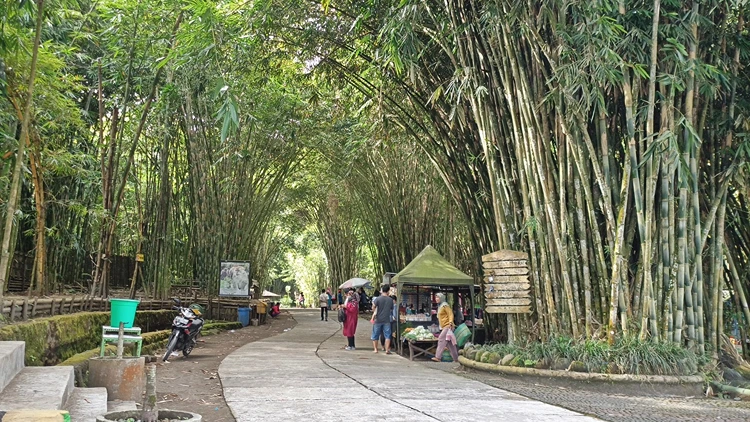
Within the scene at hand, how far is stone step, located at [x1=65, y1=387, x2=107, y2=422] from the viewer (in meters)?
3.10

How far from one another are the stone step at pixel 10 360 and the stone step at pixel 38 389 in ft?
0.11

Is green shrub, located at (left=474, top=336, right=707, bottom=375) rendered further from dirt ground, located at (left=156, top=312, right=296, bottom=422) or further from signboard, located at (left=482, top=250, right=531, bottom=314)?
dirt ground, located at (left=156, top=312, right=296, bottom=422)

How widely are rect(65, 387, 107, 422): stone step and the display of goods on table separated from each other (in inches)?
171

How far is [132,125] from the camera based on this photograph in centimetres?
1062

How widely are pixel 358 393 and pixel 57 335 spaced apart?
264 cm

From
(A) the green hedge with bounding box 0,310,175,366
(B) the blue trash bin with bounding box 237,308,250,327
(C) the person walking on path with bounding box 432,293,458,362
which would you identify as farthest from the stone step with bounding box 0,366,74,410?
(B) the blue trash bin with bounding box 237,308,250,327

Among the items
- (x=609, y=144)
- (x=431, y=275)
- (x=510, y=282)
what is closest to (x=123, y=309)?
(x=510, y=282)

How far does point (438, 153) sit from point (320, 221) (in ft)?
56.3

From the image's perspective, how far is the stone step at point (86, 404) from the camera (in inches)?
122

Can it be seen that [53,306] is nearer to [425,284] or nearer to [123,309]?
[123,309]

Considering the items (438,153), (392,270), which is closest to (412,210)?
(392,270)

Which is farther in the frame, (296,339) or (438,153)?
(296,339)

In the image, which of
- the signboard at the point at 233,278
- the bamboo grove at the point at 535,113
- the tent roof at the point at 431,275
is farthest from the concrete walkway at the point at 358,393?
the signboard at the point at 233,278

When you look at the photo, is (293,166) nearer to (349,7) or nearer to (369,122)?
(369,122)
